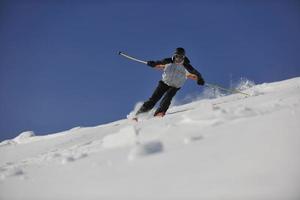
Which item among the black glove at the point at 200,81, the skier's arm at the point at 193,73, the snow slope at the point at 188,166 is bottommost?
the snow slope at the point at 188,166

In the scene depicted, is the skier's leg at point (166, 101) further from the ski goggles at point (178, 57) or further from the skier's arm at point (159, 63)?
the ski goggles at point (178, 57)

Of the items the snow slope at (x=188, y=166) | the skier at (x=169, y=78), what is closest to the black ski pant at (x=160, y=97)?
the skier at (x=169, y=78)

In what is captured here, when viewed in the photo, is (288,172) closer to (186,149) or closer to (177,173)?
(177,173)

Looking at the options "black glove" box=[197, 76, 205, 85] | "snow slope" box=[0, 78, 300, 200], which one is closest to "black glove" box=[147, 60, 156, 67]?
"black glove" box=[197, 76, 205, 85]

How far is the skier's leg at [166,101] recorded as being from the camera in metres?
8.57

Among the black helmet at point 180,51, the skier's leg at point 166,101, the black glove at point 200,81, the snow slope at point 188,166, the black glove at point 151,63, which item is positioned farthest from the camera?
the black glove at point 200,81

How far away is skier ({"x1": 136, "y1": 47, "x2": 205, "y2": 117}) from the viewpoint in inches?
338

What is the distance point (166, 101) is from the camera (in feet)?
28.4

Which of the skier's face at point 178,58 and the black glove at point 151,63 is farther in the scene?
the black glove at point 151,63

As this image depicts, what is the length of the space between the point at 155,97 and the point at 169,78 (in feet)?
1.67

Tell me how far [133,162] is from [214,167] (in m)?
0.75

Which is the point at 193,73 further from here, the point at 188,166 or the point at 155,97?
the point at 188,166

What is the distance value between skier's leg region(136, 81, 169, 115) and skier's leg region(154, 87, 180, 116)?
0.12 meters

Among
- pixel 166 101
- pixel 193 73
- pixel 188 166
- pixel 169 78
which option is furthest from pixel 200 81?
pixel 188 166
